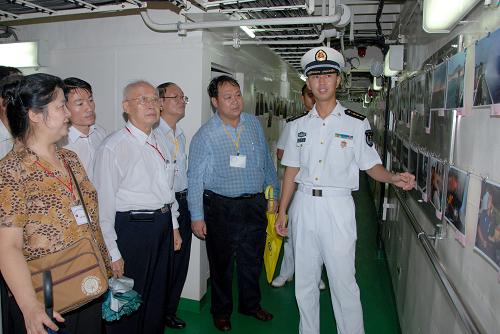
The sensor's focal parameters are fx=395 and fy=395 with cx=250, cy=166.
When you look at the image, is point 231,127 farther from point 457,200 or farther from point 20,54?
point 20,54

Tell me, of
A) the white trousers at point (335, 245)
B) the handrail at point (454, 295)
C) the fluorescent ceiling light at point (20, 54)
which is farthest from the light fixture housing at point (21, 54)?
the handrail at point (454, 295)

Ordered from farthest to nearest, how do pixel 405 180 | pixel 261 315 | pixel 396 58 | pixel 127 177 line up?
pixel 396 58, pixel 261 315, pixel 127 177, pixel 405 180

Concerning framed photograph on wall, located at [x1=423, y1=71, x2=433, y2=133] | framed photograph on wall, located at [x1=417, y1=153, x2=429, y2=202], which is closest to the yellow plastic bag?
framed photograph on wall, located at [x1=417, y1=153, x2=429, y2=202]

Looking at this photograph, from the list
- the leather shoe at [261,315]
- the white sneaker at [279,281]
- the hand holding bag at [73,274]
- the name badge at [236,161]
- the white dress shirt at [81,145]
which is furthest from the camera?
the white sneaker at [279,281]

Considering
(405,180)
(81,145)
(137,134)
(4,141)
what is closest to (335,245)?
(405,180)

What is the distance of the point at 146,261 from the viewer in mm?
2438

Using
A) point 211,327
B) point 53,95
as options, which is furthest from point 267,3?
point 211,327

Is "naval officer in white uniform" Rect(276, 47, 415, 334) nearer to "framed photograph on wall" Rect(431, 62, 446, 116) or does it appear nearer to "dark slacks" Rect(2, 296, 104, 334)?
"framed photograph on wall" Rect(431, 62, 446, 116)

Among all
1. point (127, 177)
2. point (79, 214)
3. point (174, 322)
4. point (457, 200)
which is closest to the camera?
point (457, 200)

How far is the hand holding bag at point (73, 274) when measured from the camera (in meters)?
1.60

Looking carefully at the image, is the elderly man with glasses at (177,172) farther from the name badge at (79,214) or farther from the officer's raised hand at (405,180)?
the officer's raised hand at (405,180)

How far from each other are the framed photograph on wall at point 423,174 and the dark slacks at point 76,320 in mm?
1844

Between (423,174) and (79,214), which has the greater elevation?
(423,174)

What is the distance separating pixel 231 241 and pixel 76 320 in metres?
1.39
